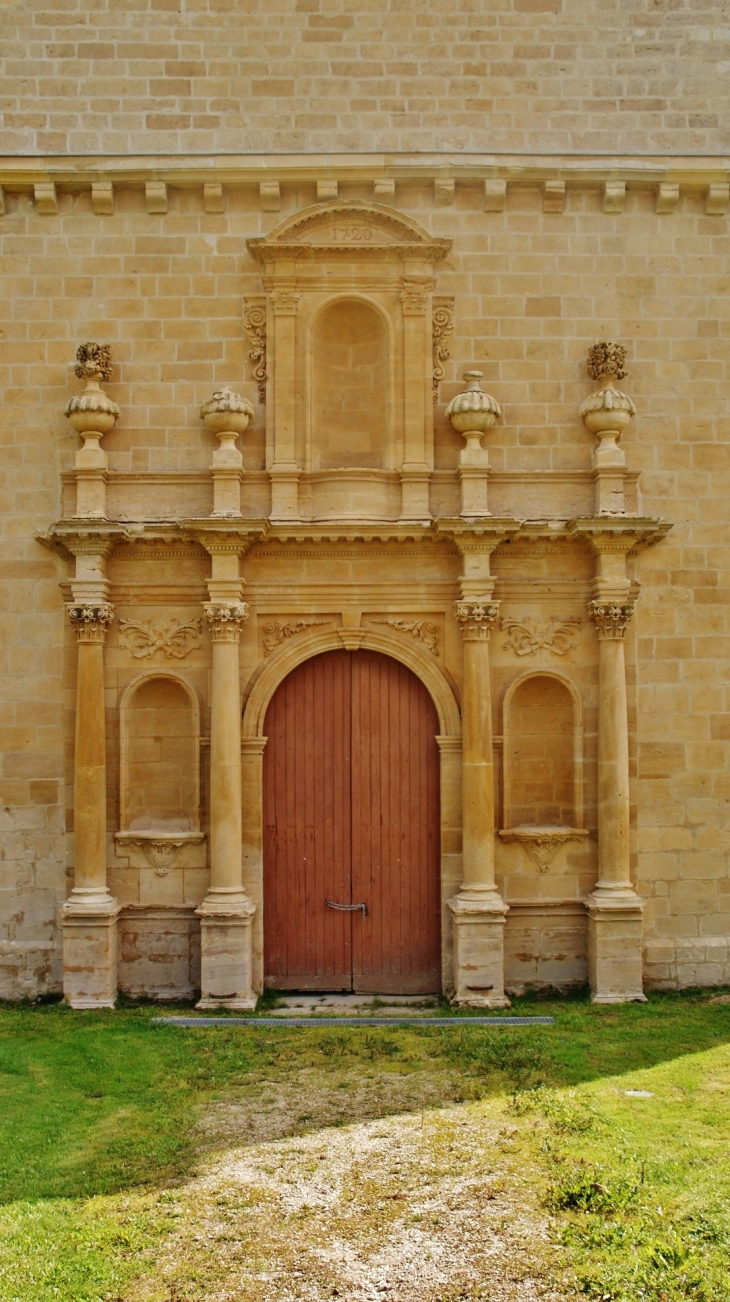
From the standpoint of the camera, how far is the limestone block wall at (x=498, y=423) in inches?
412

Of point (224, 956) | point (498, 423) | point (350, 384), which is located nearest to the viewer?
point (224, 956)

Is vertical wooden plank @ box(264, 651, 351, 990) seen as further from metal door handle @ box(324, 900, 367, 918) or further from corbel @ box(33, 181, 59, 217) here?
corbel @ box(33, 181, 59, 217)

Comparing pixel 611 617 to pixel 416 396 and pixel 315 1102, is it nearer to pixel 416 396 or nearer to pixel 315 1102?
pixel 416 396

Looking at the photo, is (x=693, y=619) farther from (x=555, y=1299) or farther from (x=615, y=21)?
(x=555, y=1299)

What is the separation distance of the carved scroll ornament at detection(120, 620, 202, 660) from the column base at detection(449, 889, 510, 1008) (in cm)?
385

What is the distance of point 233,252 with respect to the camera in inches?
421

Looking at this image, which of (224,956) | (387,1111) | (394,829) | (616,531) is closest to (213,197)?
(616,531)

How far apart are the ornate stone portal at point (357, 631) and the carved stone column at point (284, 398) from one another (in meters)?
0.02

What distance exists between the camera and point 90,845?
10.1 m

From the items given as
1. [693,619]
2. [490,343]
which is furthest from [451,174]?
[693,619]

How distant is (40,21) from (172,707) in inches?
290

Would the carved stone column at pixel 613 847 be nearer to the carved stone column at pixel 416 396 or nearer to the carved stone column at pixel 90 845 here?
the carved stone column at pixel 416 396

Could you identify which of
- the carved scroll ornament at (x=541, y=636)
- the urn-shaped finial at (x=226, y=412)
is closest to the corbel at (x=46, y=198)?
the urn-shaped finial at (x=226, y=412)

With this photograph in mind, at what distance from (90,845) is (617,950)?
17.6ft
